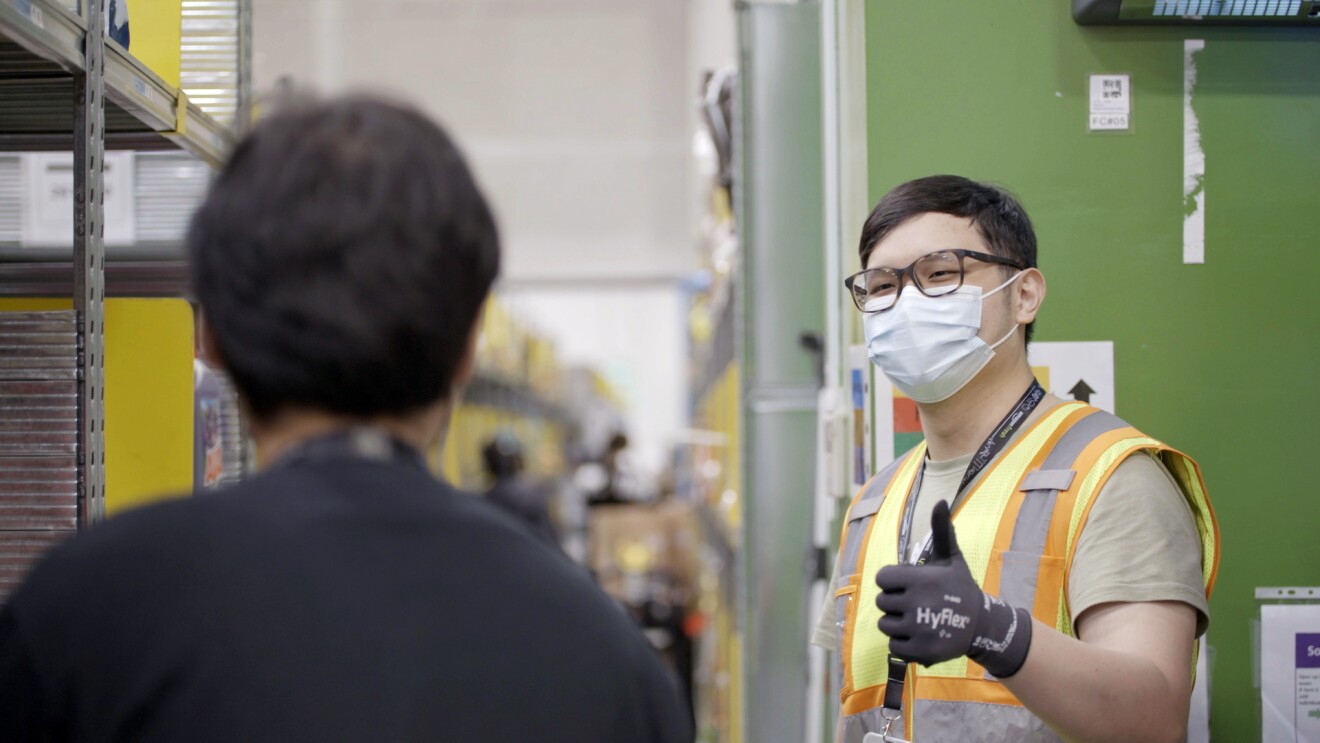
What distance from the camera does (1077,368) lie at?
2301 millimetres

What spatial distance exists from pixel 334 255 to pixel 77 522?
1.13 meters

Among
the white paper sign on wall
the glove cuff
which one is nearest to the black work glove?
the glove cuff

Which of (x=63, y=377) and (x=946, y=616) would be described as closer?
(x=946, y=616)

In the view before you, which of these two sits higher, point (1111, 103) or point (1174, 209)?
point (1111, 103)

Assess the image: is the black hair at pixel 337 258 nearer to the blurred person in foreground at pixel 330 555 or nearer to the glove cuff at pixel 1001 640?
the blurred person in foreground at pixel 330 555

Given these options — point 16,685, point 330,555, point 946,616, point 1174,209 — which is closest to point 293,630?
point 330,555

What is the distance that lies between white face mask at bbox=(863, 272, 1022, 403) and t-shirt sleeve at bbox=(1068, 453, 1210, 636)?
1.09 ft

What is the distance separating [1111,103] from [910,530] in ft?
3.41

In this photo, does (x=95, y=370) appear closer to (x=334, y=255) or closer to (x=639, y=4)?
(x=334, y=255)

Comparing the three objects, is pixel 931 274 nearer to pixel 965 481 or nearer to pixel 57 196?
pixel 965 481

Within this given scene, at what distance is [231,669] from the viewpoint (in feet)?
2.78

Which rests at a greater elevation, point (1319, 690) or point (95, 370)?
point (95, 370)

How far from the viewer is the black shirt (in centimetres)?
85

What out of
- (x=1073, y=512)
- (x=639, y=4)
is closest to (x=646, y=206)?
(x=639, y=4)
